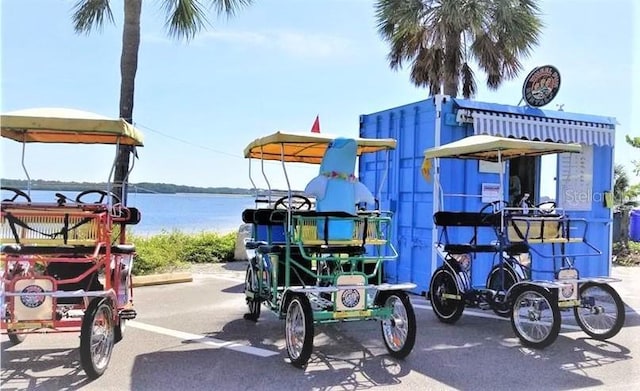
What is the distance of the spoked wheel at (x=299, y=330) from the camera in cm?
493

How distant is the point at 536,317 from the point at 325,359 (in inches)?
90.7

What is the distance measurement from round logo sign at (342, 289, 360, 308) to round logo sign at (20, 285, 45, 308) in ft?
8.72

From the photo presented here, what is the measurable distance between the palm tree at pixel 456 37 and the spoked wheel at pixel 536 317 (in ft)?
33.0

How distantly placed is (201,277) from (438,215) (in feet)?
17.1

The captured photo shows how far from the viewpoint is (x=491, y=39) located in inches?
592

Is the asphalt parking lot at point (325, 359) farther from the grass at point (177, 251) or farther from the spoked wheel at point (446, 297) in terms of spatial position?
the grass at point (177, 251)

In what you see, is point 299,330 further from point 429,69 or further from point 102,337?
point 429,69

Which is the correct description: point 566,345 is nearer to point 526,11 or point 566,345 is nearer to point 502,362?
point 502,362

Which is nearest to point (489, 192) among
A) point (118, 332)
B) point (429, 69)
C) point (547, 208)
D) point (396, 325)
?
point (547, 208)

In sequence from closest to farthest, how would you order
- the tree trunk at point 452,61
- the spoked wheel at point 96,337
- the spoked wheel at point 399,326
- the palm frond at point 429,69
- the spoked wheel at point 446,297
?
the spoked wheel at point 96,337 → the spoked wheel at point 399,326 → the spoked wheel at point 446,297 → the tree trunk at point 452,61 → the palm frond at point 429,69

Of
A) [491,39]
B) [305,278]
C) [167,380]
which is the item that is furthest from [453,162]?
[491,39]

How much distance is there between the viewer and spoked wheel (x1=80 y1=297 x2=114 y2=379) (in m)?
4.48

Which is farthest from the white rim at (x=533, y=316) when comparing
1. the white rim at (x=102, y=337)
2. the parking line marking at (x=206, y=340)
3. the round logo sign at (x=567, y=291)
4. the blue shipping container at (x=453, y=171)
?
the white rim at (x=102, y=337)

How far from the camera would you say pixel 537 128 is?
29.7 feet
